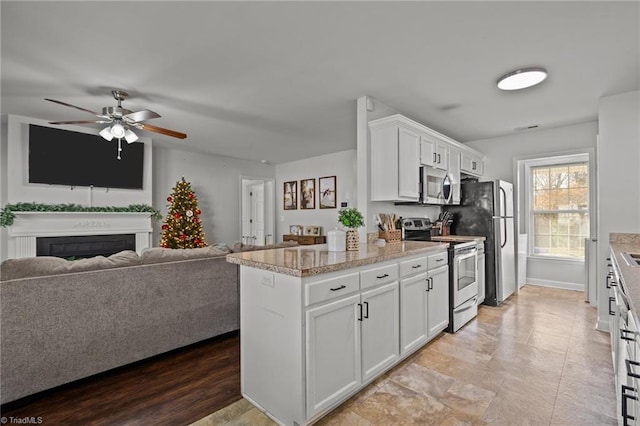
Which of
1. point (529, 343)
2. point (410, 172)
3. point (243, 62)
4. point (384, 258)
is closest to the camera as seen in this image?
point (384, 258)

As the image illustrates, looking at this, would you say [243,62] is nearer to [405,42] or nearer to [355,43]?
[355,43]

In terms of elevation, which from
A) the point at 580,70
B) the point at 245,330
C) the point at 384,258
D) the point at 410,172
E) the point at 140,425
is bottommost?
the point at 140,425

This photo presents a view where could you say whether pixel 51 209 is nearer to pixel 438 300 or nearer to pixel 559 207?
pixel 438 300

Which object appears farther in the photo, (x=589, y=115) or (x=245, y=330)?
(x=589, y=115)

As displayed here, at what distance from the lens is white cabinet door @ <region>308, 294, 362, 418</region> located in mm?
1685

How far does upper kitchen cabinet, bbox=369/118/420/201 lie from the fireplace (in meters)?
4.03

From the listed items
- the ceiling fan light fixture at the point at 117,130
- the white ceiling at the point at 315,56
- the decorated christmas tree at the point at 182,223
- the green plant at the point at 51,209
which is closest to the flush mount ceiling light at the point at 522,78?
the white ceiling at the point at 315,56

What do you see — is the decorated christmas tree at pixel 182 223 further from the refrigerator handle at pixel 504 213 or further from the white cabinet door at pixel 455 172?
the refrigerator handle at pixel 504 213

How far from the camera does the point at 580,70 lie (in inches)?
103

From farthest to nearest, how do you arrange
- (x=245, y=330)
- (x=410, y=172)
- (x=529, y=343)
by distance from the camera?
(x=410, y=172)
(x=529, y=343)
(x=245, y=330)

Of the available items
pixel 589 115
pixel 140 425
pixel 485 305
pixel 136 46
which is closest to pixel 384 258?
pixel 140 425

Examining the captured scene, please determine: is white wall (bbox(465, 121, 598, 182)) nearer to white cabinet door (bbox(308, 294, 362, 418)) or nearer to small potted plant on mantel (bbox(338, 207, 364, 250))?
small potted plant on mantel (bbox(338, 207, 364, 250))

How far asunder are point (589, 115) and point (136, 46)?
4.99m

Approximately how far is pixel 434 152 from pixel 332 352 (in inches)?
107
